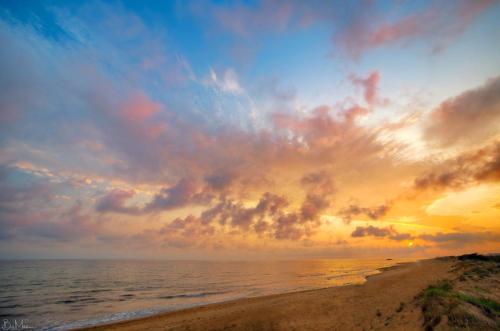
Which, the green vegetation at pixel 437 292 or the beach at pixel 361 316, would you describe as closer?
the beach at pixel 361 316

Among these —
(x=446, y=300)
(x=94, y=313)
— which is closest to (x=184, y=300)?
(x=94, y=313)

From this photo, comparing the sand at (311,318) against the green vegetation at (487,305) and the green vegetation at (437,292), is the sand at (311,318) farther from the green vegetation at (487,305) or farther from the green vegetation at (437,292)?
the green vegetation at (487,305)

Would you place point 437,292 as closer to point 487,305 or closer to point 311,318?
point 487,305

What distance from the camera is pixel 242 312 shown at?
27.6 m

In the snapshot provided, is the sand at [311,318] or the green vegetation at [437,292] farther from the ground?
the green vegetation at [437,292]

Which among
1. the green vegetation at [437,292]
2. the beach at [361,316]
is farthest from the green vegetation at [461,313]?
the green vegetation at [437,292]

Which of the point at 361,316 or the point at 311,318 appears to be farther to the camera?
the point at 311,318

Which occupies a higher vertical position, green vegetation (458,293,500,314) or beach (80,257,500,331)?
green vegetation (458,293,500,314)

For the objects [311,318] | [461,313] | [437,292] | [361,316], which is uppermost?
[461,313]

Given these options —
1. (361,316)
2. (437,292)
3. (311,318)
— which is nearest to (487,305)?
(437,292)

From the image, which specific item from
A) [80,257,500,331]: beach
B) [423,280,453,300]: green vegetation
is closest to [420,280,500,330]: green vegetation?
[80,257,500,331]: beach

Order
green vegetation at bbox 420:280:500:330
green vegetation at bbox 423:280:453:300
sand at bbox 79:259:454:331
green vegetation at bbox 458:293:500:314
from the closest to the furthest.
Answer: green vegetation at bbox 420:280:500:330
green vegetation at bbox 458:293:500:314
sand at bbox 79:259:454:331
green vegetation at bbox 423:280:453:300

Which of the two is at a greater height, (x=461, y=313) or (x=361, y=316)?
(x=461, y=313)

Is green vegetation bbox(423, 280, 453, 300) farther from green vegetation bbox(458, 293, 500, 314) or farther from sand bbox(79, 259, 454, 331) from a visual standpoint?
green vegetation bbox(458, 293, 500, 314)
